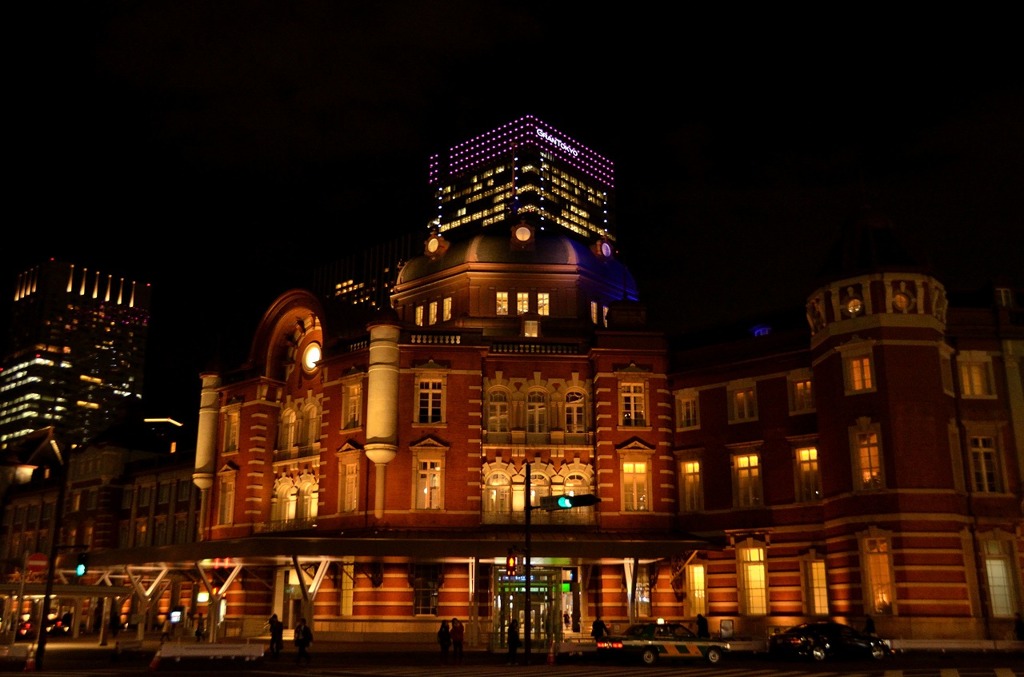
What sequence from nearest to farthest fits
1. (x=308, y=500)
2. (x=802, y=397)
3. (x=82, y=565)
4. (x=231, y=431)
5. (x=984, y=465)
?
(x=82, y=565) < (x=984, y=465) < (x=802, y=397) < (x=308, y=500) < (x=231, y=431)

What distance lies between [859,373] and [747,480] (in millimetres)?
7106

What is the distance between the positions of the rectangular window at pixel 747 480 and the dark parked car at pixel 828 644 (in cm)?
1103

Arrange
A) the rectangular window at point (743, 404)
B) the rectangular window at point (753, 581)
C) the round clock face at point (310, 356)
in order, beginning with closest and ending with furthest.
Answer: the rectangular window at point (753, 581) < the rectangular window at point (743, 404) < the round clock face at point (310, 356)

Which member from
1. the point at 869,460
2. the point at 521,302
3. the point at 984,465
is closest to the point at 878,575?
the point at 869,460

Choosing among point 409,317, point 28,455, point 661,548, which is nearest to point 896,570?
point 661,548

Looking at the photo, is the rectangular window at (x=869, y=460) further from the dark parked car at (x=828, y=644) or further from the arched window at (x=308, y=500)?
the arched window at (x=308, y=500)

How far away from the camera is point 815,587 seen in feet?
133

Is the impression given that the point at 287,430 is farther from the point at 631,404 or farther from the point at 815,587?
the point at 815,587

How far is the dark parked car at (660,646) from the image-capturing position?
31422mm

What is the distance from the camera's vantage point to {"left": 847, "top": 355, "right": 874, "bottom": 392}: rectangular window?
130 feet

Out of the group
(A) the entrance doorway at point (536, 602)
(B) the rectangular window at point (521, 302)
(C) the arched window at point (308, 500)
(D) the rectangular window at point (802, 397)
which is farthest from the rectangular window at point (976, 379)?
(C) the arched window at point (308, 500)

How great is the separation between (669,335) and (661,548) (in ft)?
47.6

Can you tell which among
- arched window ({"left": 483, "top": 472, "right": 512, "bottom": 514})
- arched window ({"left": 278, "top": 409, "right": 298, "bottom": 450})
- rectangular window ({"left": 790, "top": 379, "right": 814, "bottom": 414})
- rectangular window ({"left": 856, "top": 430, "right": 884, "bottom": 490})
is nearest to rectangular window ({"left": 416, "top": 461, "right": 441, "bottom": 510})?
arched window ({"left": 483, "top": 472, "right": 512, "bottom": 514})

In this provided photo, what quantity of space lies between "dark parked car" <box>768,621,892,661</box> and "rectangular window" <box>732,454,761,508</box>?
11.0 metres
